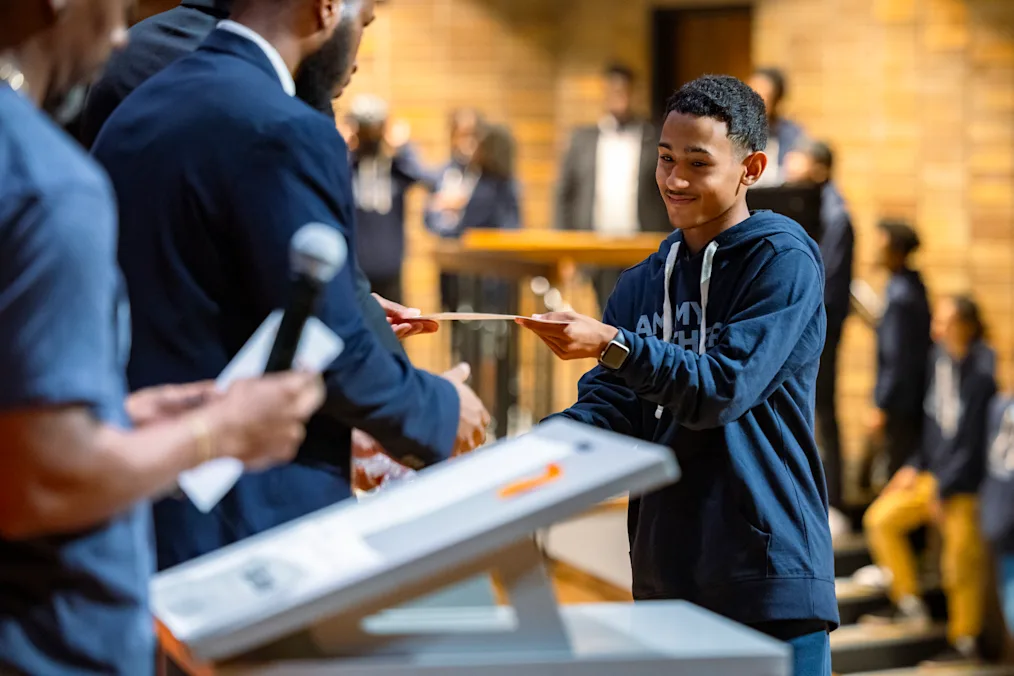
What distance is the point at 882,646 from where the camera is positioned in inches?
248

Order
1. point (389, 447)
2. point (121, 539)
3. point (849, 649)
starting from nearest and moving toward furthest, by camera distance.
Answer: point (121, 539) → point (389, 447) → point (849, 649)

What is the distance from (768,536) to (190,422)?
1.08m

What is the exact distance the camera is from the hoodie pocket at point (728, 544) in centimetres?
211

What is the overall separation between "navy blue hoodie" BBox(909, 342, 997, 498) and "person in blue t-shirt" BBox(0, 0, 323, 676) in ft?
18.5

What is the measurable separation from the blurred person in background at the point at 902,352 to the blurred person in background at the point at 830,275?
489mm

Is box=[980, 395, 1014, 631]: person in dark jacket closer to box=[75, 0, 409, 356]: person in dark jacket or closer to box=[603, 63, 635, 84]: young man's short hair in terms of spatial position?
box=[603, 63, 635, 84]: young man's short hair

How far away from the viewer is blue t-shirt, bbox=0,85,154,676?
121 centimetres

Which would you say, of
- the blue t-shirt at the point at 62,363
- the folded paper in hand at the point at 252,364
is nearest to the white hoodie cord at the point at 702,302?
the folded paper in hand at the point at 252,364

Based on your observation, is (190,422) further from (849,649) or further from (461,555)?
(849,649)

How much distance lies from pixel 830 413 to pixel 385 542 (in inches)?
186

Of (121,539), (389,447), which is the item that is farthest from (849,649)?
(121,539)

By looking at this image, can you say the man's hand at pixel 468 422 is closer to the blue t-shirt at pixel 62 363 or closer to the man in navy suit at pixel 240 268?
the man in navy suit at pixel 240 268

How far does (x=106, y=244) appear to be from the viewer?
4.13 ft

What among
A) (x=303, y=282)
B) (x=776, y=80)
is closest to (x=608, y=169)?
(x=776, y=80)
